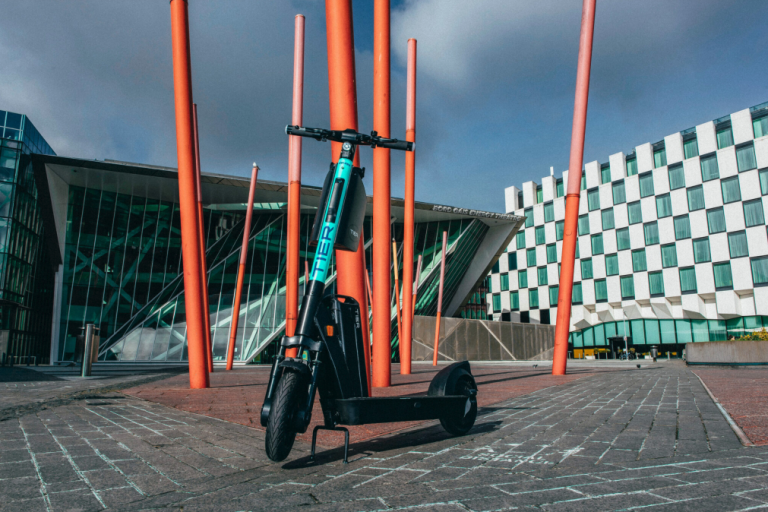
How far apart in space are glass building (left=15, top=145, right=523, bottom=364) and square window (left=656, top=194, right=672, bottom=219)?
Answer: 2311 centimetres

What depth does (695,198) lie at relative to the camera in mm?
47156

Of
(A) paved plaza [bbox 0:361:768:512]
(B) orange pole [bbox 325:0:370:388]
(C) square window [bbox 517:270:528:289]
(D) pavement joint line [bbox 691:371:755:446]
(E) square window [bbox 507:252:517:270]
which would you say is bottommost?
(A) paved plaza [bbox 0:361:768:512]

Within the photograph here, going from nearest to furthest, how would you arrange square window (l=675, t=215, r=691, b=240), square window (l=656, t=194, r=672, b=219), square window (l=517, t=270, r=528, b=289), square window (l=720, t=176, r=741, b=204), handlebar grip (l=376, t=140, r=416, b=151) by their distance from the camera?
1. handlebar grip (l=376, t=140, r=416, b=151)
2. square window (l=720, t=176, r=741, b=204)
3. square window (l=675, t=215, r=691, b=240)
4. square window (l=656, t=194, r=672, b=219)
5. square window (l=517, t=270, r=528, b=289)

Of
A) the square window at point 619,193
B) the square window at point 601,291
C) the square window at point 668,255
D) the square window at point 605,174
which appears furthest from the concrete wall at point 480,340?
the square window at point 605,174

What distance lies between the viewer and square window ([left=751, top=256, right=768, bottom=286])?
42656mm

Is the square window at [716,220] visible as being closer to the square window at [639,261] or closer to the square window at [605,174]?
the square window at [639,261]

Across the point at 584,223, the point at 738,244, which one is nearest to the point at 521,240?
the point at 584,223

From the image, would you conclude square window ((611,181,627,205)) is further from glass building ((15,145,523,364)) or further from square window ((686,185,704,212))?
glass building ((15,145,523,364))

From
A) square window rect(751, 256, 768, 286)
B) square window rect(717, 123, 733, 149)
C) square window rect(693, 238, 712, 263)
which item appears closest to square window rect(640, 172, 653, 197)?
square window rect(717, 123, 733, 149)

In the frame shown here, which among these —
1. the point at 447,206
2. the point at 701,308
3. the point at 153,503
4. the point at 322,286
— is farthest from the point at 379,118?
the point at 701,308

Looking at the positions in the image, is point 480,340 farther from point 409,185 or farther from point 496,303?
point 496,303

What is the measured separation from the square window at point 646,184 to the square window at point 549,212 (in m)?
10.5

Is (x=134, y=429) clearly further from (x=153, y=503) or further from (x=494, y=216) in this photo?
(x=494, y=216)

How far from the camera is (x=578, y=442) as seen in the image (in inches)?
153
